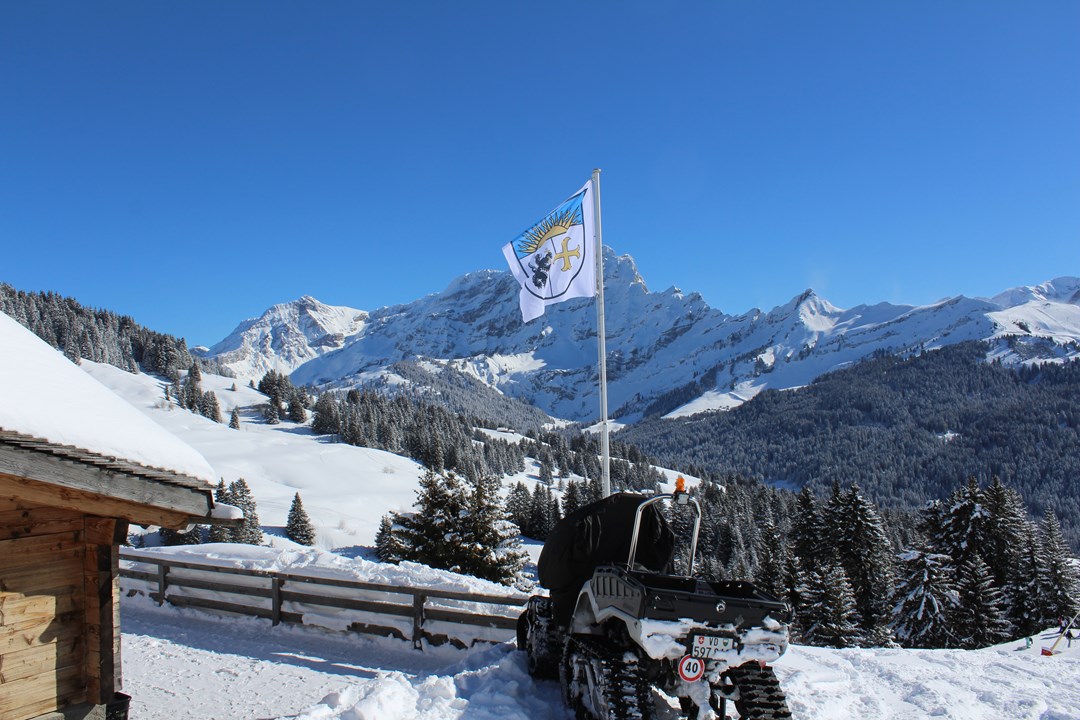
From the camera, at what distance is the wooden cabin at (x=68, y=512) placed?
4.24 metres

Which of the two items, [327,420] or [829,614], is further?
[327,420]

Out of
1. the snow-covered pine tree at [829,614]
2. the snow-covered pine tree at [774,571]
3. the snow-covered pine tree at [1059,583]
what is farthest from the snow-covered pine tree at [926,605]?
the snow-covered pine tree at [1059,583]

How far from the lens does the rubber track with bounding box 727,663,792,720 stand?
5.50m

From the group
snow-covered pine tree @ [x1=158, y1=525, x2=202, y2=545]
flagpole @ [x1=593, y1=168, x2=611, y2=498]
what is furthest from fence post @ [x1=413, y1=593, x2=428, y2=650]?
snow-covered pine tree @ [x1=158, y1=525, x2=202, y2=545]

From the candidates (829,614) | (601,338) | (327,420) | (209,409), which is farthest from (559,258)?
(209,409)

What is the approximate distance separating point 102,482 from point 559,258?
29.7 ft

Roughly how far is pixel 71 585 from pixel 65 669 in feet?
2.09

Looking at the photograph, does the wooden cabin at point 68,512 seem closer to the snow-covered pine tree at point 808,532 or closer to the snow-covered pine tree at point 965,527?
the snow-covered pine tree at point 965,527

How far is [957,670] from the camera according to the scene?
925 centimetres

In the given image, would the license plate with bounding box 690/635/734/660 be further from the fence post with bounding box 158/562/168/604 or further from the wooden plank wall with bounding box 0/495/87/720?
the fence post with bounding box 158/562/168/604

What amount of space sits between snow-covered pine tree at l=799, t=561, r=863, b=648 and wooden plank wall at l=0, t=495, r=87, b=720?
3002 centimetres

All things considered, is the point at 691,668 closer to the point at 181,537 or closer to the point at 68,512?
the point at 68,512

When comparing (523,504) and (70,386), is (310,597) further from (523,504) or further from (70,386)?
(523,504)

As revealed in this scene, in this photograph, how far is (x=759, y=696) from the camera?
18.2ft
